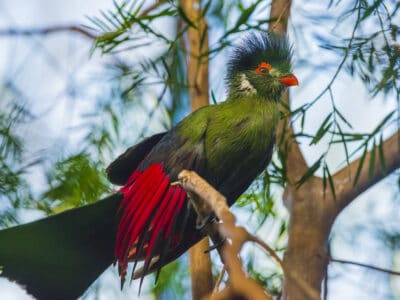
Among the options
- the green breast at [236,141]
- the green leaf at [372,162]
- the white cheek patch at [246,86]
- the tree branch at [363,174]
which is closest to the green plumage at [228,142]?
the green breast at [236,141]

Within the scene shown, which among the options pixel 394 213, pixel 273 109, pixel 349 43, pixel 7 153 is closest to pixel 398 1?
pixel 349 43

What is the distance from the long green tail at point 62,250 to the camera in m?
2.23

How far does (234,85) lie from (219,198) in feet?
4.61

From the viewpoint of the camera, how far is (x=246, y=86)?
277 centimetres

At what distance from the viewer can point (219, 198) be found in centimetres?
143

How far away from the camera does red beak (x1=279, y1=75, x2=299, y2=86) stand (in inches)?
107

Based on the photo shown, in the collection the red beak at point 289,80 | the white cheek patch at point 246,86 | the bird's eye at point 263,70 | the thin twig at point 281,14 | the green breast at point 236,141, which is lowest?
the green breast at point 236,141

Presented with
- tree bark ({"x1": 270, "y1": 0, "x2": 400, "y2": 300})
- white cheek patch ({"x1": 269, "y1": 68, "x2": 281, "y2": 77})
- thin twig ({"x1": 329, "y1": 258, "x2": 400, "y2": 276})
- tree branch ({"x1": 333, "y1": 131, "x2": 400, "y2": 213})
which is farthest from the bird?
thin twig ({"x1": 329, "y1": 258, "x2": 400, "y2": 276})

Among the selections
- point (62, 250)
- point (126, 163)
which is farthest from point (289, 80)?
point (62, 250)

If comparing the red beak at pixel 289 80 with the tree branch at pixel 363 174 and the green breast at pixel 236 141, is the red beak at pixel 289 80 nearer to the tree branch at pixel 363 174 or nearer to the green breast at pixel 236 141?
the green breast at pixel 236 141

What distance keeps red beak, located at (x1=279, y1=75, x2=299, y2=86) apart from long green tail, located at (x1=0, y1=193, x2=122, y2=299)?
676mm

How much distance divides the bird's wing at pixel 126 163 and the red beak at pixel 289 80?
42cm

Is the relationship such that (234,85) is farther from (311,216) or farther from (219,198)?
(219,198)

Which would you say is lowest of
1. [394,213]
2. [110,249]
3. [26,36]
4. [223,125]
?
[394,213]
